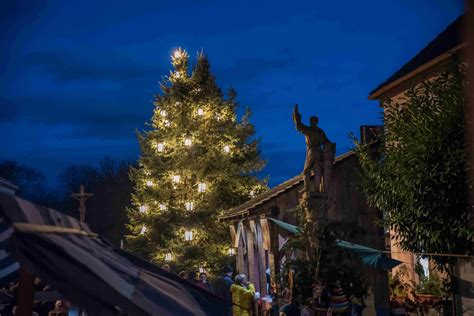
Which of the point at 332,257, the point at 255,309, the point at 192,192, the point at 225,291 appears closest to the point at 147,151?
the point at 192,192

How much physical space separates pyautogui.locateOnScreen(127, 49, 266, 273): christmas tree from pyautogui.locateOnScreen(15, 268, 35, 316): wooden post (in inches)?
855

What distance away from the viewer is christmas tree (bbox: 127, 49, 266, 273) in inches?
1021

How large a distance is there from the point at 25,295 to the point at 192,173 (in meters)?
22.5

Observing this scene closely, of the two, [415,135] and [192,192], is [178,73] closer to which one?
[192,192]

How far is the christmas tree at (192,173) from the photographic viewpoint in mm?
25922

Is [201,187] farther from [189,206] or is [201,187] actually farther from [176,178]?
[176,178]

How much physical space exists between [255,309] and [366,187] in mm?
6492

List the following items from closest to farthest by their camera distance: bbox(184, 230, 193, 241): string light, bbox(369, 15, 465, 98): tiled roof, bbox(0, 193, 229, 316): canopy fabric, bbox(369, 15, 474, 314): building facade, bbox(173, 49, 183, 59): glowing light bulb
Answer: bbox(0, 193, 229, 316): canopy fabric < bbox(369, 15, 474, 314): building facade < bbox(369, 15, 465, 98): tiled roof < bbox(184, 230, 193, 241): string light < bbox(173, 49, 183, 59): glowing light bulb

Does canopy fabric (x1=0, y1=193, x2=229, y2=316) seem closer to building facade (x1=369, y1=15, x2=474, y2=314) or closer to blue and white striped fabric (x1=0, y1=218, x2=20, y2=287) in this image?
blue and white striped fabric (x1=0, y1=218, x2=20, y2=287)

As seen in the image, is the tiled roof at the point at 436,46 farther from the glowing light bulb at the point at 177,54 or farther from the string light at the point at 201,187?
the glowing light bulb at the point at 177,54

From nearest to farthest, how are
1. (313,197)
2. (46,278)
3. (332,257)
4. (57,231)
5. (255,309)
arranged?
(46,278), (57,231), (332,257), (313,197), (255,309)

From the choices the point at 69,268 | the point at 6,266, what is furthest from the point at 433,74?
the point at 69,268

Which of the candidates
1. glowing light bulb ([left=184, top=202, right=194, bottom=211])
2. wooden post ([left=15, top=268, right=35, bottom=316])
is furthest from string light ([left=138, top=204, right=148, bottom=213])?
wooden post ([left=15, top=268, right=35, bottom=316])

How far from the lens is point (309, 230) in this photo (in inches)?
524
